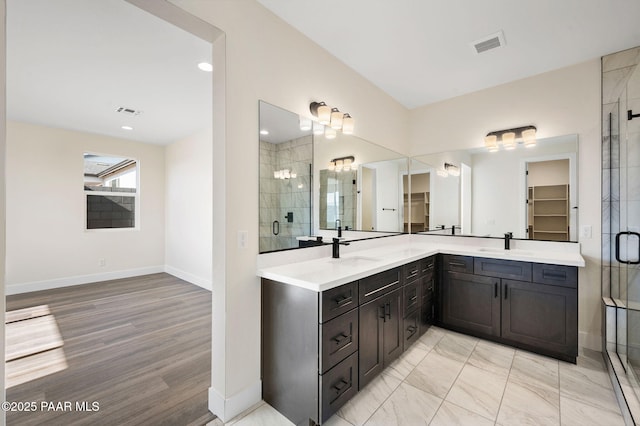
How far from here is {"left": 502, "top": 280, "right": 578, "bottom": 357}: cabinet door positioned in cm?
236

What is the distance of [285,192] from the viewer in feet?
7.19

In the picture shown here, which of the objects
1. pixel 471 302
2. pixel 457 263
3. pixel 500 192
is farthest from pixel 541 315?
pixel 500 192

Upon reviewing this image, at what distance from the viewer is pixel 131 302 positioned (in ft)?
12.9

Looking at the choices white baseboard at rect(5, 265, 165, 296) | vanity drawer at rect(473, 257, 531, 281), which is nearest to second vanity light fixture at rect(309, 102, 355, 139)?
vanity drawer at rect(473, 257, 531, 281)

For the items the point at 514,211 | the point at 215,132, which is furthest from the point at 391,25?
the point at 514,211

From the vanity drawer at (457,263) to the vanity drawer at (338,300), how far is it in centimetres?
159

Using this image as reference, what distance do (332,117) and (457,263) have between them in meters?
1.95

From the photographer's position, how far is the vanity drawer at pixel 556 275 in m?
2.34

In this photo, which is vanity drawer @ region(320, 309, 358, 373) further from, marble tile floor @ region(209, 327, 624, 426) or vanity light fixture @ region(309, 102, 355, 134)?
vanity light fixture @ region(309, 102, 355, 134)

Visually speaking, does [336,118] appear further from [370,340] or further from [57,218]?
[57,218]

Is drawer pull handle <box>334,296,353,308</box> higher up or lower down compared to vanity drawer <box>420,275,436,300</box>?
higher up

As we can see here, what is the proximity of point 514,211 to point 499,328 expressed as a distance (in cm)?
125

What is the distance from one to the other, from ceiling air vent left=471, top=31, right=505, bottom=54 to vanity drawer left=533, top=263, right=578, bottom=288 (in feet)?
6.39

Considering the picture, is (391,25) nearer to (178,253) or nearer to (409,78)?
(409,78)
